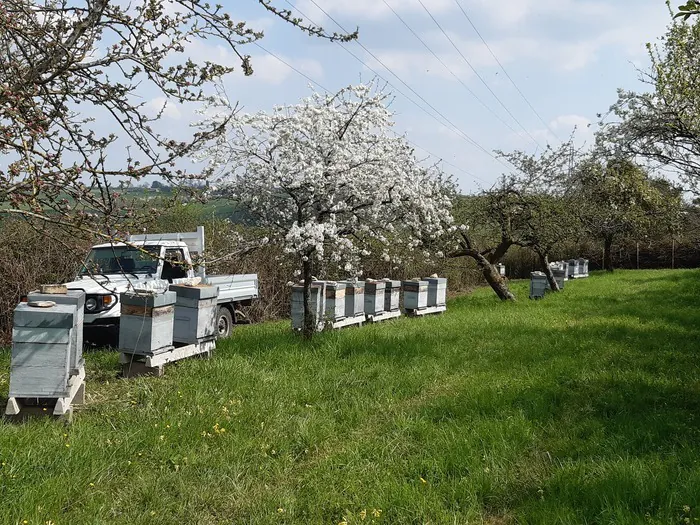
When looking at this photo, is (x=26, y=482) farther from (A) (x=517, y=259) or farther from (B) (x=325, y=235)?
(A) (x=517, y=259)

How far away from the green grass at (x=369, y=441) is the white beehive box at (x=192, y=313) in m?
0.53

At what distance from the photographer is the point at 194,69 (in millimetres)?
3602

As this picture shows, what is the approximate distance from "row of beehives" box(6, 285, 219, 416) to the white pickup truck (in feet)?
1.85

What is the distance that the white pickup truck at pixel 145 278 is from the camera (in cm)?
834

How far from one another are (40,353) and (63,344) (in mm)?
221

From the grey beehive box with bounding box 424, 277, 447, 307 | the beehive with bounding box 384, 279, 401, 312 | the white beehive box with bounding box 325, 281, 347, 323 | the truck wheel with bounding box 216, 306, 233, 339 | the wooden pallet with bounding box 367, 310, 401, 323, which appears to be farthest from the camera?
the grey beehive box with bounding box 424, 277, 447, 307

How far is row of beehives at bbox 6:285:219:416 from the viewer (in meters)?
5.09

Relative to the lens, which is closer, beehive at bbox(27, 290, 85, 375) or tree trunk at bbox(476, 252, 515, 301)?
beehive at bbox(27, 290, 85, 375)

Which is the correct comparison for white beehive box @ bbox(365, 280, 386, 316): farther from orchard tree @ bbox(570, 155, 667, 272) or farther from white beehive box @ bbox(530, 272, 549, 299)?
white beehive box @ bbox(530, 272, 549, 299)

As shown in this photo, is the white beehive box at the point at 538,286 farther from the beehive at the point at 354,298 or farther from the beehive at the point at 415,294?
the beehive at the point at 354,298

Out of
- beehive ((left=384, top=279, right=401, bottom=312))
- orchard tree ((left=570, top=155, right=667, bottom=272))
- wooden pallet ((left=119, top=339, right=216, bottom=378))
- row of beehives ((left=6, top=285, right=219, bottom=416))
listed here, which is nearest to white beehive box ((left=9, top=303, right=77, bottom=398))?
row of beehives ((left=6, top=285, right=219, bottom=416))

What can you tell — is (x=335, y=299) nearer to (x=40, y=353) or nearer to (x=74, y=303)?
(x=74, y=303)

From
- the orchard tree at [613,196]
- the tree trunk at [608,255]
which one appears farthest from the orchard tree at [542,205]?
the tree trunk at [608,255]

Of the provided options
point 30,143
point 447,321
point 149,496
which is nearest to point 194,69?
point 30,143
